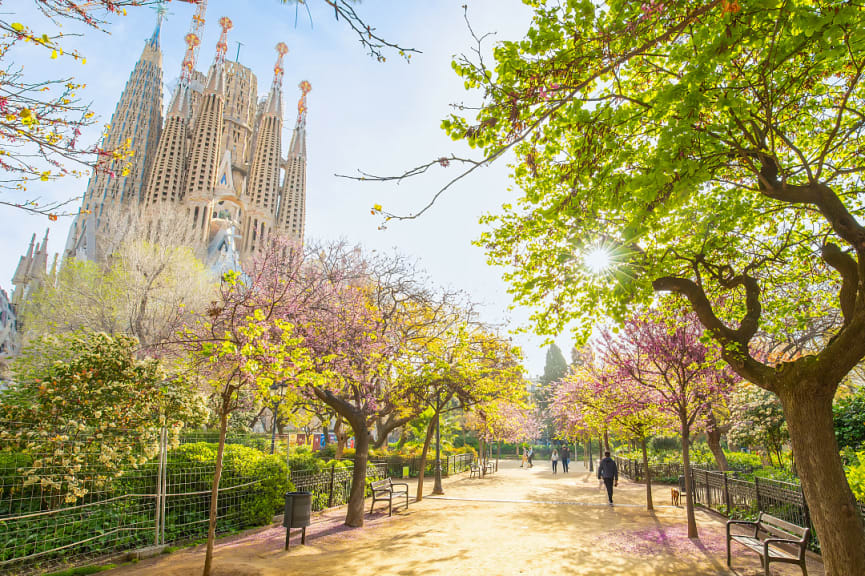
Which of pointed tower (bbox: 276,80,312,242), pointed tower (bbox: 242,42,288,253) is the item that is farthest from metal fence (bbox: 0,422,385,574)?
pointed tower (bbox: 276,80,312,242)

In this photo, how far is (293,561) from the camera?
294 inches

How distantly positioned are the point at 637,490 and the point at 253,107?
10535 centimetres

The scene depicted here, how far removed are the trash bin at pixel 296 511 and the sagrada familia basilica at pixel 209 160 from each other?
178 feet

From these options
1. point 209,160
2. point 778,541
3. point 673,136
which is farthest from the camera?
point 209,160

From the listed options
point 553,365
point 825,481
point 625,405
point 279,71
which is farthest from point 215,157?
point 825,481

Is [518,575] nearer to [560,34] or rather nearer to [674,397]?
[674,397]

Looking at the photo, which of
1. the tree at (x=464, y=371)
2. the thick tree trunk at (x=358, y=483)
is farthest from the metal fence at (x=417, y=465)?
the thick tree trunk at (x=358, y=483)

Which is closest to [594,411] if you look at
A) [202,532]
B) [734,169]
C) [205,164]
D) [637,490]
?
[637,490]

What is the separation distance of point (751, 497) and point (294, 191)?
309 feet

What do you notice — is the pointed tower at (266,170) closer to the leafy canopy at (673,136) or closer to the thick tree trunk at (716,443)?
the thick tree trunk at (716,443)

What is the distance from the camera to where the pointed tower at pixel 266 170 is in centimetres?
8450

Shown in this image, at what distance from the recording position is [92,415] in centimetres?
761

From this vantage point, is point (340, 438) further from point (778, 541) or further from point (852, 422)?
point (852, 422)

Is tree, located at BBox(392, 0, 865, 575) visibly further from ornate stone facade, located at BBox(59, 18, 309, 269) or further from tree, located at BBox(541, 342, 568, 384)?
ornate stone facade, located at BBox(59, 18, 309, 269)
